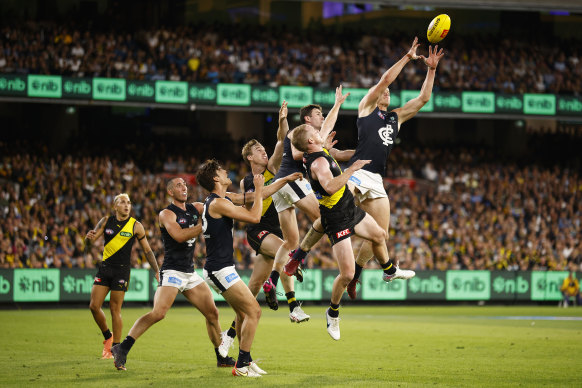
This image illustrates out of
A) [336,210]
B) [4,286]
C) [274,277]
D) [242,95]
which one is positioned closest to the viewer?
[336,210]

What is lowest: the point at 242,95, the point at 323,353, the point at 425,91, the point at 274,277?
the point at 323,353

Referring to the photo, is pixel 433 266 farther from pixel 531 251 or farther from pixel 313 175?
pixel 313 175

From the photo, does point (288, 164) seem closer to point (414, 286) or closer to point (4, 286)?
point (4, 286)

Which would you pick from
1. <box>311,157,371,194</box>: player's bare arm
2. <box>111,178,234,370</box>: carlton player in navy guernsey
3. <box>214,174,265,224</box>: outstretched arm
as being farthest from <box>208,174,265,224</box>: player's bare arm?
<box>311,157,371,194</box>: player's bare arm

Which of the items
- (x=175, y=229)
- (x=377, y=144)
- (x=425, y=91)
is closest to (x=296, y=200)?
(x=377, y=144)

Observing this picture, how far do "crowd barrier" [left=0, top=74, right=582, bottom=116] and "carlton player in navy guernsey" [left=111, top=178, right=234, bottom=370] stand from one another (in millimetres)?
21986

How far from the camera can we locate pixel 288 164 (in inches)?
475

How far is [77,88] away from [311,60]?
433 inches

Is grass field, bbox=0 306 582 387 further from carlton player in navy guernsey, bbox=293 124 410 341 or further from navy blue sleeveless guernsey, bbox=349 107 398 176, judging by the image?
navy blue sleeveless guernsey, bbox=349 107 398 176

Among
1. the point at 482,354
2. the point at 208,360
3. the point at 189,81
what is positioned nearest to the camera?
the point at 208,360

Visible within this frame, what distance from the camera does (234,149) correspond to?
1462 inches

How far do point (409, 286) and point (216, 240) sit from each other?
842 inches

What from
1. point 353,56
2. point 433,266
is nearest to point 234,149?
point 353,56

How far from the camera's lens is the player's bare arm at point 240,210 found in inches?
414
